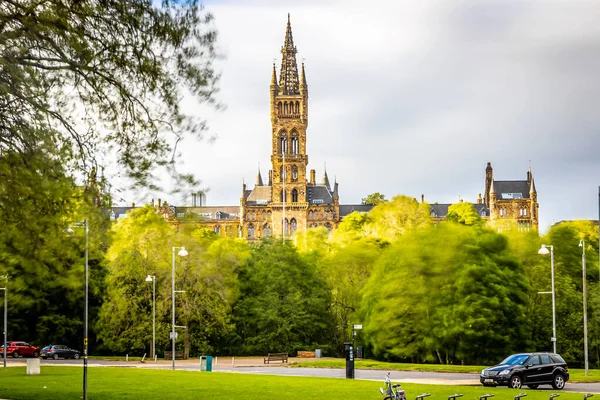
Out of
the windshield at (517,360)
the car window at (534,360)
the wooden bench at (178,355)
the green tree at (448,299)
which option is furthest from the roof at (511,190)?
the car window at (534,360)

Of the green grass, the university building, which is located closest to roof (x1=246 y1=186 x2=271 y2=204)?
the university building

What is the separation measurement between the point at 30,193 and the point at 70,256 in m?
2.81

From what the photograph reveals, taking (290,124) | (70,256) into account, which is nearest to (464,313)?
(70,256)

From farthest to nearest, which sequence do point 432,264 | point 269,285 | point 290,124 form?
point 290,124 < point 269,285 < point 432,264

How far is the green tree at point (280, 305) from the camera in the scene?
83688 millimetres

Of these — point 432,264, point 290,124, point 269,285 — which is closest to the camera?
point 432,264

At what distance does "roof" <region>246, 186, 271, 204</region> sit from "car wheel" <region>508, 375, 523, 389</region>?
142001 mm

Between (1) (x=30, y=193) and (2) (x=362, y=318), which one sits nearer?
(1) (x=30, y=193)

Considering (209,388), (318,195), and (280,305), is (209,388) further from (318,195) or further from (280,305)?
(318,195)

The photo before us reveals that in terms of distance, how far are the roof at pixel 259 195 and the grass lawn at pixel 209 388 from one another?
13526cm

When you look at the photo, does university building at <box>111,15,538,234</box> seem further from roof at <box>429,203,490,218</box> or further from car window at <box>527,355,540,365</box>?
car window at <box>527,355,540,365</box>

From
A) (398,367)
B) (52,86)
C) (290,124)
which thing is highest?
(290,124)

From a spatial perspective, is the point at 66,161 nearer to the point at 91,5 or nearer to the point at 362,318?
the point at 91,5

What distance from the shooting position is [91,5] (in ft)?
62.3
